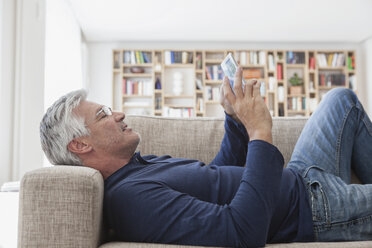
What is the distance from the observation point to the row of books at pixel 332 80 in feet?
22.0

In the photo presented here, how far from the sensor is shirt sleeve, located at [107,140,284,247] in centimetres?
87

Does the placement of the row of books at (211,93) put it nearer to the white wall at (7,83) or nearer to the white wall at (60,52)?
the white wall at (60,52)

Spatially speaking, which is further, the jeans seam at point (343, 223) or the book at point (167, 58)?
the book at point (167, 58)

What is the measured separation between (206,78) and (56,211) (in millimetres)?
5931

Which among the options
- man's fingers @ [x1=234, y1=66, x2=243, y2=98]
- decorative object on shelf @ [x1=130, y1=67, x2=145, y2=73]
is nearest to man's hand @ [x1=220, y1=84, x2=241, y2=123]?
man's fingers @ [x1=234, y1=66, x2=243, y2=98]

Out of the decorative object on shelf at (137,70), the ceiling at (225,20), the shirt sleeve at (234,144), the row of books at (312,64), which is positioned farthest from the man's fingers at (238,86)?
the row of books at (312,64)

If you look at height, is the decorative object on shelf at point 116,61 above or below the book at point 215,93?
above

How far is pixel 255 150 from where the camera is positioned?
0.94 meters

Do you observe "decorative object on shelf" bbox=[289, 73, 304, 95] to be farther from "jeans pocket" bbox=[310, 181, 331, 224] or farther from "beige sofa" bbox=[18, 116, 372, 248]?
"beige sofa" bbox=[18, 116, 372, 248]

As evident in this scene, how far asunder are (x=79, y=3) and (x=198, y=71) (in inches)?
101

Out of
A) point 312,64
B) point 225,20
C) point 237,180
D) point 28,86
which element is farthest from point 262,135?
point 312,64

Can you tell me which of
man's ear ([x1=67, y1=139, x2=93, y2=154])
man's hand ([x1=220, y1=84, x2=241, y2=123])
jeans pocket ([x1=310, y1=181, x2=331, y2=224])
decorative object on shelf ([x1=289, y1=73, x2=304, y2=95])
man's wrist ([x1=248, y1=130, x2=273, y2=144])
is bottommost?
jeans pocket ([x1=310, y1=181, x2=331, y2=224])

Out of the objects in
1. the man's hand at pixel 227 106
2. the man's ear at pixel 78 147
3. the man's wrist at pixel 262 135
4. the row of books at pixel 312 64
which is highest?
the row of books at pixel 312 64

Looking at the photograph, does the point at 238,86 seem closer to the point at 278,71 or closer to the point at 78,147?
the point at 78,147
